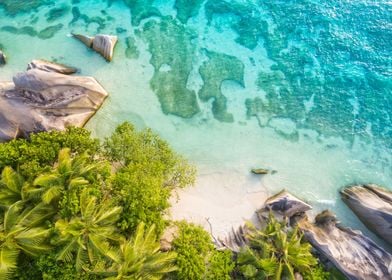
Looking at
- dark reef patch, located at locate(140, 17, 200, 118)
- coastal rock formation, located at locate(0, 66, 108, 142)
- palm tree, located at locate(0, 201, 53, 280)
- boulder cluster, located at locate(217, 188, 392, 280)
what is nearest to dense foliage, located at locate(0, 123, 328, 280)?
palm tree, located at locate(0, 201, 53, 280)

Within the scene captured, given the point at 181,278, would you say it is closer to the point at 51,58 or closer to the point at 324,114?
the point at 324,114

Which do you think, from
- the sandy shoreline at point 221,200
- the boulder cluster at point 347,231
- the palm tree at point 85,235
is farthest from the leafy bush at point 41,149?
the boulder cluster at point 347,231

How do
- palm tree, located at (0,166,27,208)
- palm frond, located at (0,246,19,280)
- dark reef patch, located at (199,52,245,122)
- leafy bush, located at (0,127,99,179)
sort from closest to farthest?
palm frond, located at (0,246,19,280), palm tree, located at (0,166,27,208), leafy bush, located at (0,127,99,179), dark reef patch, located at (199,52,245,122)

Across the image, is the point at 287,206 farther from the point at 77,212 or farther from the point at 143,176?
the point at 77,212

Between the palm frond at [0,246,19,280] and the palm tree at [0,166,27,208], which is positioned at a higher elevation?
the palm tree at [0,166,27,208]

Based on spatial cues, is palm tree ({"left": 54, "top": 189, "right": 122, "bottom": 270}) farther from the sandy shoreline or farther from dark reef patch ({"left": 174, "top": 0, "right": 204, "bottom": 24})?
dark reef patch ({"left": 174, "top": 0, "right": 204, "bottom": 24})

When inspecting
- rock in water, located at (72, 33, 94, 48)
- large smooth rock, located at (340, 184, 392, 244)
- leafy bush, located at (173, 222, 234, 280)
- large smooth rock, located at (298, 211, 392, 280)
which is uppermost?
rock in water, located at (72, 33, 94, 48)

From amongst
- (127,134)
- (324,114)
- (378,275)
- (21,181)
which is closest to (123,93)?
(127,134)
